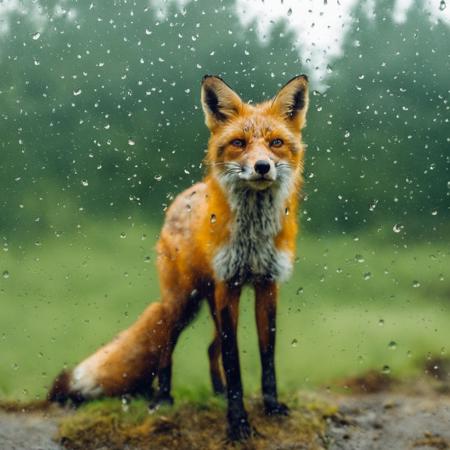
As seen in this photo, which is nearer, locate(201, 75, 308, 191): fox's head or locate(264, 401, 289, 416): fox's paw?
locate(201, 75, 308, 191): fox's head

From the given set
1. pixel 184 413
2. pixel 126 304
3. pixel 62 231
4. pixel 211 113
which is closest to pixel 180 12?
pixel 211 113

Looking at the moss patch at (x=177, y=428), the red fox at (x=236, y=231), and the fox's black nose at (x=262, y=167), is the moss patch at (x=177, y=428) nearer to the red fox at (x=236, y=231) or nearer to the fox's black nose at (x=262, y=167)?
the red fox at (x=236, y=231)

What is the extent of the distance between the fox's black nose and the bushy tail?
838 millimetres

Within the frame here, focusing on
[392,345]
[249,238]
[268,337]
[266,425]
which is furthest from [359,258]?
[266,425]

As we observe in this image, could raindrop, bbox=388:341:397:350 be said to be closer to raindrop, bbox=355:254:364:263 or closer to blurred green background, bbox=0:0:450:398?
blurred green background, bbox=0:0:450:398

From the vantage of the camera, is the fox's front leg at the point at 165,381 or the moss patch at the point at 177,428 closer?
the moss patch at the point at 177,428

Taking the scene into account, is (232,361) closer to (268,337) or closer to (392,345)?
(268,337)

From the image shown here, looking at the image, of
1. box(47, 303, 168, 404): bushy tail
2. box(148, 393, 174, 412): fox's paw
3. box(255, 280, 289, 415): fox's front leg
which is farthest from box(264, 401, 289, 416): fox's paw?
box(47, 303, 168, 404): bushy tail

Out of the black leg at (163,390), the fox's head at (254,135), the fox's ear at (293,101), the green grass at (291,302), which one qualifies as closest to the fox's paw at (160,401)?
→ the black leg at (163,390)

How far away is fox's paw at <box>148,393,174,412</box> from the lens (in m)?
2.80

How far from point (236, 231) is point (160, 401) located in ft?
2.84

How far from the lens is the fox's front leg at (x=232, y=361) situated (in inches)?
103

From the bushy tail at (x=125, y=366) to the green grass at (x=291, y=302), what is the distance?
10 cm

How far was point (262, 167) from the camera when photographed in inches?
94.7
